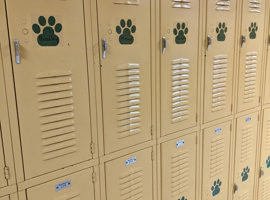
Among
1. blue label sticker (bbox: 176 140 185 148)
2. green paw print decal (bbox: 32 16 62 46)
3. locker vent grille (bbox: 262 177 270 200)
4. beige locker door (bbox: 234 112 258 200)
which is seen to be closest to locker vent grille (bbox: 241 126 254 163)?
beige locker door (bbox: 234 112 258 200)

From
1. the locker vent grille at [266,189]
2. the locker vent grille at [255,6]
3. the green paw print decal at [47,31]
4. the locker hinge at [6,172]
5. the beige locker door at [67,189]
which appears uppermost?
the locker vent grille at [255,6]

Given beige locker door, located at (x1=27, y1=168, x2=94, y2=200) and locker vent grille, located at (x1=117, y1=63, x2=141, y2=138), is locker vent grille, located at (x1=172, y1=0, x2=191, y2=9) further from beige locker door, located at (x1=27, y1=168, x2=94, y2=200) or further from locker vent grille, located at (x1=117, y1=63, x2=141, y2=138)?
beige locker door, located at (x1=27, y1=168, x2=94, y2=200)

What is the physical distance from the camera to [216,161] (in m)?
2.43

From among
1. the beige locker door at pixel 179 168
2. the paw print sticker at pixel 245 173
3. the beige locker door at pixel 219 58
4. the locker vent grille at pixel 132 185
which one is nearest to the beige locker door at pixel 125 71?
the locker vent grille at pixel 132 185

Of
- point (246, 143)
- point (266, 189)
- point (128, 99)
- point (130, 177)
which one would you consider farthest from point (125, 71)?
point (266, 189)

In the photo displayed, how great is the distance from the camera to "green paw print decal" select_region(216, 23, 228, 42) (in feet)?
7.07

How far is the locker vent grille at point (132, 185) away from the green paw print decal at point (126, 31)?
Answer: 0.86 meters

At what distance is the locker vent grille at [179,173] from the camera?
81.3 inches

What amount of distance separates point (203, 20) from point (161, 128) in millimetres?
896

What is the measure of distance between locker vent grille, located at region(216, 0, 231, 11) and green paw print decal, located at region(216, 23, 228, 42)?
0.41 ft

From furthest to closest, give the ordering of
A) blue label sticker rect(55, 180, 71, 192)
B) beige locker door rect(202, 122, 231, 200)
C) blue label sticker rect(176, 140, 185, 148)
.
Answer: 1. beige locker door rect(202, 122, 231, 200)
2. blue label sticker rect(176, 140, 185, 148)
3. blue label sticker rect(55, 180, 71, 192)

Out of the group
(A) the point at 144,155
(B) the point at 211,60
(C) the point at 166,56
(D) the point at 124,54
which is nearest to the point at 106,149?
(A) the point at 144,155

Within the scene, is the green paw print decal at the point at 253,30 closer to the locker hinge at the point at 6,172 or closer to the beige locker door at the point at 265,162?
the beige locker door at the point at 265,162

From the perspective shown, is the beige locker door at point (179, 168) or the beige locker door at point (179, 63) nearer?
the beige locker door at point (179, 63)
